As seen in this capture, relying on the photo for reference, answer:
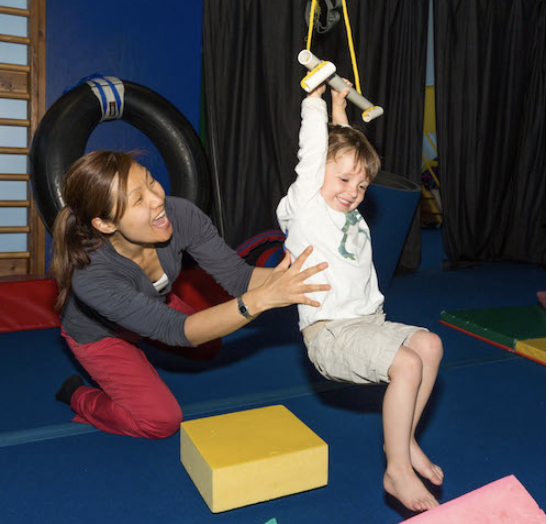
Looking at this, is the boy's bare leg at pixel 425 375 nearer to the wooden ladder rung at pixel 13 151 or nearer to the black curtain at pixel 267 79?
the black curtain at pixel 267 79

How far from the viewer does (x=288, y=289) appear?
1.33 meters

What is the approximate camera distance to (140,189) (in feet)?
5.06

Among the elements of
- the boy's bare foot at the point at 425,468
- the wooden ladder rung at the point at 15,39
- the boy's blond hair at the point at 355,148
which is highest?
the wooden ladder rung at the point at 15,39

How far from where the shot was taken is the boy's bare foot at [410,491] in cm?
124

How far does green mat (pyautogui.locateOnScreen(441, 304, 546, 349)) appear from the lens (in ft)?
8.50

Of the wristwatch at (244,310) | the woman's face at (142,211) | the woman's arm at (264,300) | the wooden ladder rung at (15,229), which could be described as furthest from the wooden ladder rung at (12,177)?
the wristwatch at (244,310)

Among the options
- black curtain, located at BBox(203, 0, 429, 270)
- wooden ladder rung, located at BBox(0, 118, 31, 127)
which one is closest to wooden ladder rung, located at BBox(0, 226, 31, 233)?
wooden ladder rung, located at BBox(0, 118, 31, 127)

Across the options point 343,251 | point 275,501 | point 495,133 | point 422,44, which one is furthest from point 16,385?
point 495,133

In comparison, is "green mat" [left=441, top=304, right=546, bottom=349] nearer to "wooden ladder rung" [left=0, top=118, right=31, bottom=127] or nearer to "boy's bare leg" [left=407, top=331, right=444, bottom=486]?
"boy's bare leg" [left=407, top=331, right=444, bottom=486]

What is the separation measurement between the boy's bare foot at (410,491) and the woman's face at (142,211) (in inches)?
35.7

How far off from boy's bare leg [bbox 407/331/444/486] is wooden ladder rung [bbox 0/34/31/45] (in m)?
3.03

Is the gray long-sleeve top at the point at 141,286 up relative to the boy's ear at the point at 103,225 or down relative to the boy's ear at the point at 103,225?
down

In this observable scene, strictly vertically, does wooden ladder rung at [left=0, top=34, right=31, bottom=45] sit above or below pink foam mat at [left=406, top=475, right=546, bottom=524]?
above

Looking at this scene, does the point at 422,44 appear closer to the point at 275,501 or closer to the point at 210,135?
the point at 210,135
